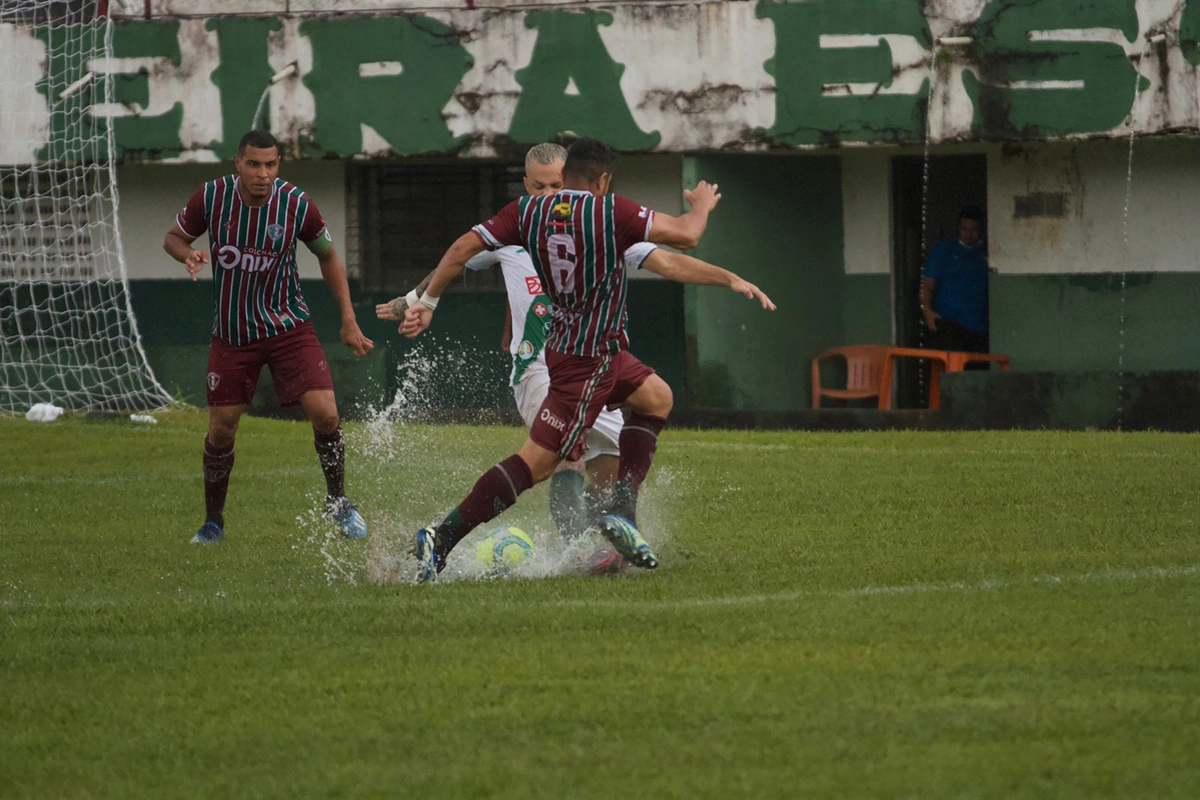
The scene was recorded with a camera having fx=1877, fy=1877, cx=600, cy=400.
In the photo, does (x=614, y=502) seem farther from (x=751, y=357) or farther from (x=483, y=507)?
(x=751, y=357)

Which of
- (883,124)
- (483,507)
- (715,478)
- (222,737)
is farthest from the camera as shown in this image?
(883,124)

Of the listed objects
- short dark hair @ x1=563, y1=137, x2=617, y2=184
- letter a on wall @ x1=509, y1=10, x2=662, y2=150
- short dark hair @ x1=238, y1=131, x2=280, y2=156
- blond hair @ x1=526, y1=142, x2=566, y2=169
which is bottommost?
short dark hair @ x1=563, y1=137, x2=617, y2=184

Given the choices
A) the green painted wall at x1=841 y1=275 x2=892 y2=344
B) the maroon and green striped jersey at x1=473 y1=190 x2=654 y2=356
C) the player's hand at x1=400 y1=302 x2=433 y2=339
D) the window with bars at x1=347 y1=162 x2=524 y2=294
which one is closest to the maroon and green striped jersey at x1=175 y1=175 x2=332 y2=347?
the player's hand at x1=400 y1=302 x2=433 y2=339

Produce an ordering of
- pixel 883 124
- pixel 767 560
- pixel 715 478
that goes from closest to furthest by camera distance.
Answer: pixel 767 560 < pixel 715 478 < pixel 883 124

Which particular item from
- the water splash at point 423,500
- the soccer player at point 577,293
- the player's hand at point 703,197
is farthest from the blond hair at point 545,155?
the water splash at point 423,500

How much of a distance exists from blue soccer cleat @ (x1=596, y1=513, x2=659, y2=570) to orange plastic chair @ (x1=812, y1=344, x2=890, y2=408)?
11144 mm

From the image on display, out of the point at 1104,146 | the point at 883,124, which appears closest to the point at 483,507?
the point at 883,124

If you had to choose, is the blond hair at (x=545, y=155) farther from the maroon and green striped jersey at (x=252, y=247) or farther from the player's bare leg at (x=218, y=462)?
the player's bare leg at (x=218, y=462)

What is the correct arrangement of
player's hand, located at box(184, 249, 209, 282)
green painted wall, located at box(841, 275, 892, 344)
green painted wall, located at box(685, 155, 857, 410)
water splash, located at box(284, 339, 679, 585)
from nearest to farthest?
water splash, located at box(284, 339, 679, 585) < player's hand, located at box(184, 249, 209, 282) < green painted wall, located at box(685, 155, 857, 410) < green painted wall, located at box(841, 275, 892, 344)

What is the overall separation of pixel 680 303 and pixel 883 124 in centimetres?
304

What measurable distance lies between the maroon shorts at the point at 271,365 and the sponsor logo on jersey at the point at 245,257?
0.39m

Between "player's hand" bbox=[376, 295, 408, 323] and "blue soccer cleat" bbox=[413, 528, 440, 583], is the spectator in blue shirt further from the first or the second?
"blue soccer cleat" bbox=[413, 528, 440, 583]

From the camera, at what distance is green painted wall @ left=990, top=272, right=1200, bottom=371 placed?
17234 mm

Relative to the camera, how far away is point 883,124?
16828 mm
